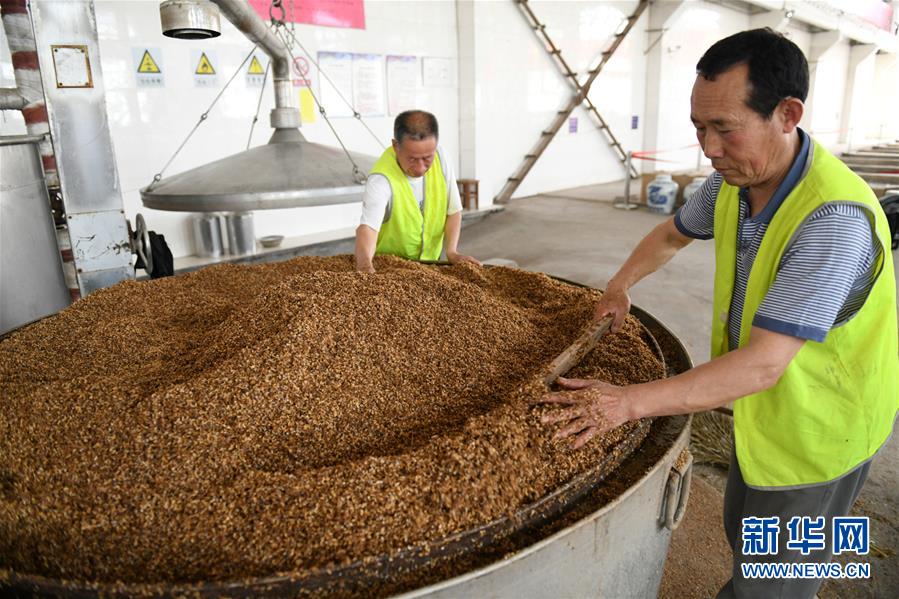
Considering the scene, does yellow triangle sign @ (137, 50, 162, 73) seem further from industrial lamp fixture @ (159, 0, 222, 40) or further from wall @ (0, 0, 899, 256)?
industrial lamp fixture @ (159, 0, 222, 40)

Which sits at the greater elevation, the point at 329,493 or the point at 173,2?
the point at 173,2

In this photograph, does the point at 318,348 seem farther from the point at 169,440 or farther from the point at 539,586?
the point at 539,586

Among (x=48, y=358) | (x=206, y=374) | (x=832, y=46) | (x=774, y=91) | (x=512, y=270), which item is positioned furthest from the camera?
(x=832, y=46)

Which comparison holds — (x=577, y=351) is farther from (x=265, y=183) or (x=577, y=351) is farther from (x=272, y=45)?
(x=272, y=45)

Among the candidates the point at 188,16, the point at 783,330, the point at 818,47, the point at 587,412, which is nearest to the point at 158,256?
the point at 188,16

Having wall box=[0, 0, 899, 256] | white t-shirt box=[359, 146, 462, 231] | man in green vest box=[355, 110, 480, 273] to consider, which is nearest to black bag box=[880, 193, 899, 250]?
Answer: wall box=[0, 0, 899, 256]

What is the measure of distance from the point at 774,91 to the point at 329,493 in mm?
883

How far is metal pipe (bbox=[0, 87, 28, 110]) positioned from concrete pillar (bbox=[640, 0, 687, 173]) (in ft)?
28.0

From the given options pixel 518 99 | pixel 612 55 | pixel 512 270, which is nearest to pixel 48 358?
pixel 512 270

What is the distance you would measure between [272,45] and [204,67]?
286 centimetres

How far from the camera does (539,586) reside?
797mm

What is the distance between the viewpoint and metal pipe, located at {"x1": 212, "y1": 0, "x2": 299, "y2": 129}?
152 cm

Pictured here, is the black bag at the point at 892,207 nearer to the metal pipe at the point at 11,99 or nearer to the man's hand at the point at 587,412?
the man's hand at the point at 587,412

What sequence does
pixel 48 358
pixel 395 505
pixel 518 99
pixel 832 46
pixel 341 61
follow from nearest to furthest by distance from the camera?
pixel 395 505, pixel 48 358, pixel 341 61, pixel 518 99, pixel 832 46
